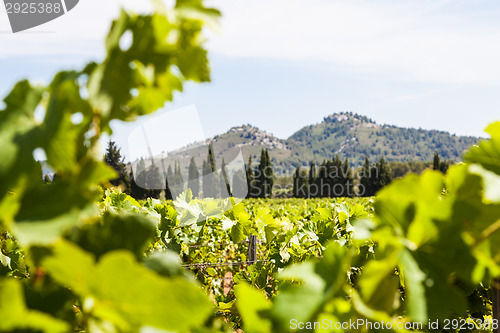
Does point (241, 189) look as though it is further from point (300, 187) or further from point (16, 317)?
point (300, 187)

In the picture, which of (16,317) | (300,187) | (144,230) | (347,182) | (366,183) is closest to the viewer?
(16,317)

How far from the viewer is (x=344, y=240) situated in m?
2.53

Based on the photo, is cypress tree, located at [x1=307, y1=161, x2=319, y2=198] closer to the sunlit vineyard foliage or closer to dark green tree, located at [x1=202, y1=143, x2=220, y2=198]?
dark green tree, located at [x1=202, y1=143, x2=220, y2=198]

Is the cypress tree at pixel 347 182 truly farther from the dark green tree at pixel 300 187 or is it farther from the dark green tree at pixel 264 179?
the dark green tree at pixel 264 179

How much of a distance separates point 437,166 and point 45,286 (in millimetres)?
80180

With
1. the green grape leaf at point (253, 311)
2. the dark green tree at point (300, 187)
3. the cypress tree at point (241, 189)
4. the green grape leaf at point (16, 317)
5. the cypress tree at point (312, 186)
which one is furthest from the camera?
the cypress tree at point (312, 186)

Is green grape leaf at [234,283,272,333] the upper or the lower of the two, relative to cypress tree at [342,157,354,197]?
upper

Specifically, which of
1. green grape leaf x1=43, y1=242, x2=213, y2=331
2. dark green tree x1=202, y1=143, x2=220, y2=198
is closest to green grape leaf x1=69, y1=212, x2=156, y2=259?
green grape leaf x1=43, y1=242, x2=213, y2=331
